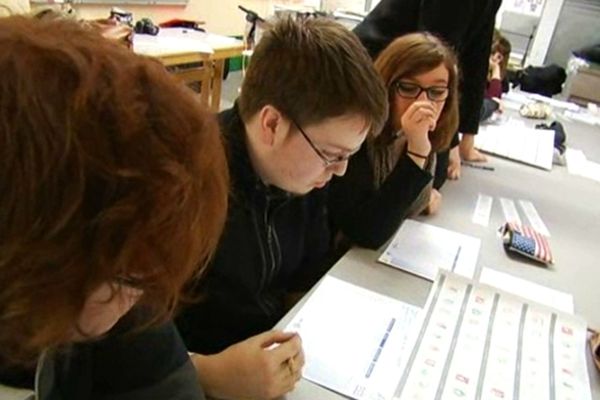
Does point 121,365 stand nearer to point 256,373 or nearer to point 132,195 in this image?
point 256,373

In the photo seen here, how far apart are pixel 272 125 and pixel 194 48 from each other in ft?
6.40

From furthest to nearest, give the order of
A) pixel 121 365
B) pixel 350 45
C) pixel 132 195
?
pixel 350 45 < pixel 121 365 < pixel 132 195

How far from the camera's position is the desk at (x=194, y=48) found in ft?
8.24

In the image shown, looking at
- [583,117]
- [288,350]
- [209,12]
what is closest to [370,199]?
[288,350]

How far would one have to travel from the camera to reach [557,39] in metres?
4.96

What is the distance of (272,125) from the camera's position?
34.3 inches

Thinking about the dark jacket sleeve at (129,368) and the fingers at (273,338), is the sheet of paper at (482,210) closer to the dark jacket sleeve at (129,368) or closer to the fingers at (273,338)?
the fingers at (273,338)

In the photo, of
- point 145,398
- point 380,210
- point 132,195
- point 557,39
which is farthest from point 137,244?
point 557,39

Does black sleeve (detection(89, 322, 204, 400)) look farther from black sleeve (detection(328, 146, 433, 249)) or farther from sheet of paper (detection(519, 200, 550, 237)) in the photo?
sheet of paper (detection(519, 200, 550, 237))

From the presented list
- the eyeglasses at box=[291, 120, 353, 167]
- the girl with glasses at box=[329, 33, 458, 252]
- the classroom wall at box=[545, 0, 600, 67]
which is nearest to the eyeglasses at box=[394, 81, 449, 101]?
the girl with glasses at box=[329, 33, 458, 252]

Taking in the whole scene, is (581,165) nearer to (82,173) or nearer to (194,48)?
(194,48)

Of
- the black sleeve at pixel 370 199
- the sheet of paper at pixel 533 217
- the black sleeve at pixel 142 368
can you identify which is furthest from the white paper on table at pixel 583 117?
the black sleeve at pixel 142 368

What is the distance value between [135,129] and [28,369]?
259 millimetres

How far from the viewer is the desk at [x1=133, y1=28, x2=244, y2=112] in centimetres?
251
